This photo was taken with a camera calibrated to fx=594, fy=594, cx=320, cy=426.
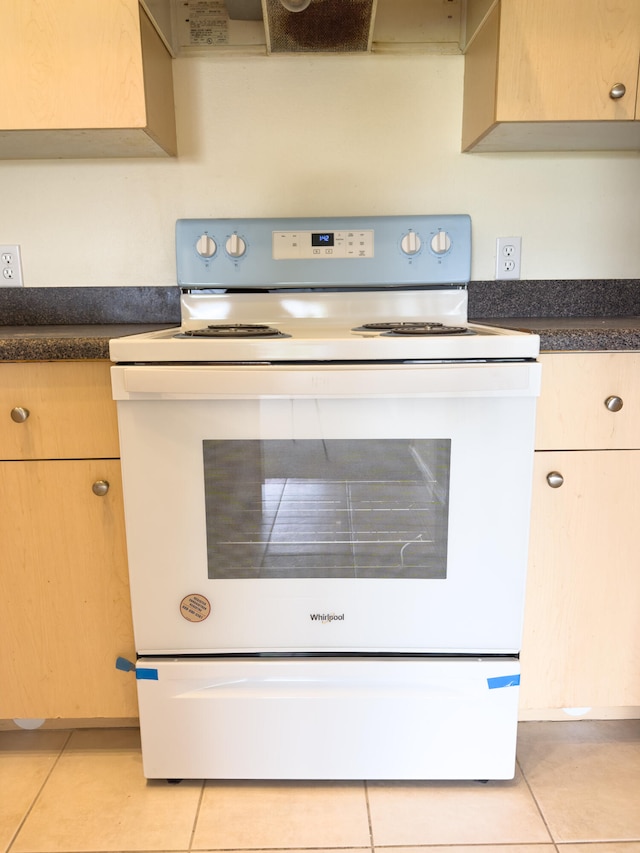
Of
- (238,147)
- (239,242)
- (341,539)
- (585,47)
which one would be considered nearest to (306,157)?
(238,147)

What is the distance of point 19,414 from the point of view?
3.54 feet

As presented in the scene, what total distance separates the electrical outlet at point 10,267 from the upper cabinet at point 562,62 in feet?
3.82

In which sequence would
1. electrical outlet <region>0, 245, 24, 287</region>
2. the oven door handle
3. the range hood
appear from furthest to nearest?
electrical outlet <region>0, 245, 24, 287</region> → the range hood → the oven door handle

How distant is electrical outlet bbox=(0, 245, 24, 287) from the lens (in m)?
1.49

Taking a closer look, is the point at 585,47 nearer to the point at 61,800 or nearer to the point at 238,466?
the point at 238,466

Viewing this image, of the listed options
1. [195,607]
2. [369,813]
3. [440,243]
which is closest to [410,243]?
[440,243]

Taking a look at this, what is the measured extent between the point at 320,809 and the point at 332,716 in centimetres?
18

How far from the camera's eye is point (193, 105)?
1.43m

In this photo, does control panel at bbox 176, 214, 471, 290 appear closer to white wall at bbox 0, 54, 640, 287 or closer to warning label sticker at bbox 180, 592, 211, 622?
white wall at bbox 0, 54, 640, 287

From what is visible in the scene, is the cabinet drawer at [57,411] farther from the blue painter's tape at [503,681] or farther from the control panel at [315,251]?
the blue painter's tape at [503,681]

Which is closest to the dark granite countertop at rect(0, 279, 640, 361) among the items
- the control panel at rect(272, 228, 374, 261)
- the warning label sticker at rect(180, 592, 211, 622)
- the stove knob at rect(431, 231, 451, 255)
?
the stove knob at rect(431, 231, 451, 255)

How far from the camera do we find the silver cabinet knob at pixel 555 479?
1.12 m

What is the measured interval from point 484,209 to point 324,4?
583 mm

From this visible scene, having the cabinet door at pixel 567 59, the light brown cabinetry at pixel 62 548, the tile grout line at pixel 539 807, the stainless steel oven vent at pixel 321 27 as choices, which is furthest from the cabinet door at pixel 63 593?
the cabinet door at pixel 567 59
